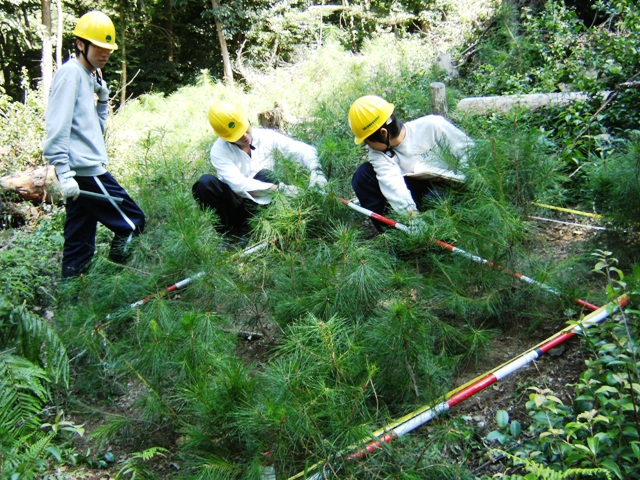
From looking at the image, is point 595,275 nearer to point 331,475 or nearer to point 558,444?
point 558,444

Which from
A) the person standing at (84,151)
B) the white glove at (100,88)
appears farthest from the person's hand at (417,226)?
the white glove at (100,88)

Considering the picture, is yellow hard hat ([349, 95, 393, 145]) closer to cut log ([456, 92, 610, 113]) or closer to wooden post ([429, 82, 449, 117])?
wooden post ([429, 82, 449, 117])

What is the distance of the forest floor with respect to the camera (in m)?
2.40

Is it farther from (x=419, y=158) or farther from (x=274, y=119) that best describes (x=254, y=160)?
(x=274, y=119)

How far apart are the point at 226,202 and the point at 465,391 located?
2303mm

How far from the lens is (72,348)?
119 inches

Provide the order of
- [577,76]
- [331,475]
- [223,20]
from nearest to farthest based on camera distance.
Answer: [331,475], [577,76], [223,20]

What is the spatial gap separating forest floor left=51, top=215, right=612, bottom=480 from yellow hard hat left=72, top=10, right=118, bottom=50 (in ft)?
6.61

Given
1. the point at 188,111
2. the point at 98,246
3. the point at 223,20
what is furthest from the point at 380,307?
the point at 223,20

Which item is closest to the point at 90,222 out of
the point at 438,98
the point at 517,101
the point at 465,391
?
the point at 465,391

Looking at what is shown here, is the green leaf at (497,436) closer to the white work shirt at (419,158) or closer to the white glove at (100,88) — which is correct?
the white work shirt at (419,158)

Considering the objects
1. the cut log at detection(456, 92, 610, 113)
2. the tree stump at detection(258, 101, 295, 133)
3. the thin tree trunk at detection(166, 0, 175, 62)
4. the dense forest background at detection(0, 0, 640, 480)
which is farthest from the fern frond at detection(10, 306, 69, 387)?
the thin tree trunk at detection(166, 0, 175, 62)

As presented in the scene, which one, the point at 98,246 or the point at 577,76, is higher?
the point at 577,76

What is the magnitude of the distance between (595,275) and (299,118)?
155 inches
